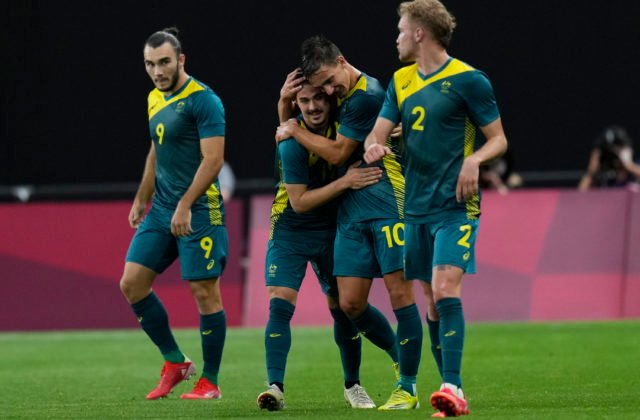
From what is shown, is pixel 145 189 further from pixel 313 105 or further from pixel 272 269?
pixel 313 105

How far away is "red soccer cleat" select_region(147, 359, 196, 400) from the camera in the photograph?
9.39 metres

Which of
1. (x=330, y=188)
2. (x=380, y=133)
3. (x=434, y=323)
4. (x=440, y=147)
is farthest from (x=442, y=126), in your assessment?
(x=434, y=323)

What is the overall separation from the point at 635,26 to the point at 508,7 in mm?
2072

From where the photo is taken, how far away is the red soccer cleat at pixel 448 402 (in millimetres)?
7191

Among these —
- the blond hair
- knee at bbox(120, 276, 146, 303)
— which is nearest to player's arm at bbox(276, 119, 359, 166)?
the blond hair

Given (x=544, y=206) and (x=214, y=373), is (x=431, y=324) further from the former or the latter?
(x=544, y=206)

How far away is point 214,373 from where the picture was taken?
9.43 m

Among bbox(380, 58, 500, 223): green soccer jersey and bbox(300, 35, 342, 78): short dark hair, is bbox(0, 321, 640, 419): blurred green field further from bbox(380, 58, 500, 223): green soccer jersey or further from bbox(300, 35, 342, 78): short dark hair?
bbox(300, 35, 342, 78): short dark hair

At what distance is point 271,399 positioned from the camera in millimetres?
8195

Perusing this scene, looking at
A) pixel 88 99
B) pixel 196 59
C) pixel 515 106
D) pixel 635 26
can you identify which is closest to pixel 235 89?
pixel 196 59

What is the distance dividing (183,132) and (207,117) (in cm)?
22

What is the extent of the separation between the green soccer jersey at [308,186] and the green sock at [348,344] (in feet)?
1.82

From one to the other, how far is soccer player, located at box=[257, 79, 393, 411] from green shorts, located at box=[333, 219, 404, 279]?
0.87ft

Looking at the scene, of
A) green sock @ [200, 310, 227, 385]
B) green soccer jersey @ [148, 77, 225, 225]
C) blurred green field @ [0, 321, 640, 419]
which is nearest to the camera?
blurred green field @ [0, 321, 640, 419]
